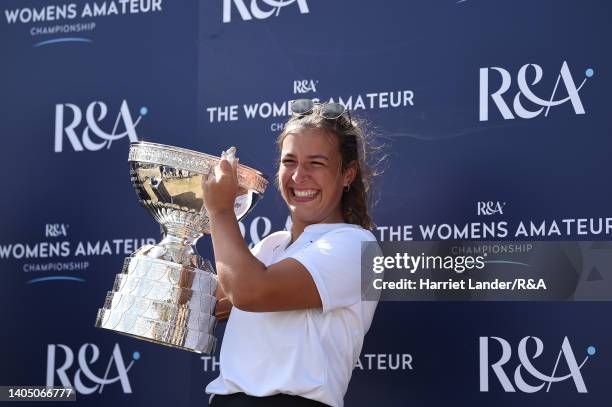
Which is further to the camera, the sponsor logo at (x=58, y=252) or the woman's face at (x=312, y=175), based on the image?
the sponsor logo at (x=58, y=252)

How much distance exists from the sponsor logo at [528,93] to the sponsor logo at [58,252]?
137 cm

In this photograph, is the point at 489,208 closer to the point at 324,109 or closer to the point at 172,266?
the point at 324,109

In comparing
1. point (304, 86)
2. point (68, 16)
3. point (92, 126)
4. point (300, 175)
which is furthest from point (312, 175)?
point (68, 16)

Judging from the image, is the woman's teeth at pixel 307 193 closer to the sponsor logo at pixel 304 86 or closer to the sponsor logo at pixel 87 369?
the sponsor logo at pixel 304 86

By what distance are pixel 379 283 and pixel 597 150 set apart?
2.53 feet

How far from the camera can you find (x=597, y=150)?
3021mm

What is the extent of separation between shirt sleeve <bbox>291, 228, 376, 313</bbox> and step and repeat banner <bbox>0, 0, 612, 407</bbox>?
57cm

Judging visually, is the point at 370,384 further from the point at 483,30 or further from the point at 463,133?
the point at 483,30

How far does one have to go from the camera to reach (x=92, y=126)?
3834 mm

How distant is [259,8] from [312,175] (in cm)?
102

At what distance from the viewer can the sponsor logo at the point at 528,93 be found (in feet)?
10.1

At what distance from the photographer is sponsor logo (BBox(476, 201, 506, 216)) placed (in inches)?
123

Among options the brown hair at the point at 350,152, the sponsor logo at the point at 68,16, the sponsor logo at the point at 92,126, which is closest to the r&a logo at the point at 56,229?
the sponsor logo at the point at 92,126

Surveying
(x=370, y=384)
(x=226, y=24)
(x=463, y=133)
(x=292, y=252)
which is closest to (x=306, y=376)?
(x=292, y=252)
